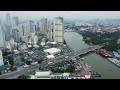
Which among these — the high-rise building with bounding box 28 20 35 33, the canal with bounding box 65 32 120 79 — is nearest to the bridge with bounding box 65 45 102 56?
the canal with bounding box 65 32 120 79

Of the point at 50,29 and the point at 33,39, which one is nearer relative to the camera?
the point at 50,29

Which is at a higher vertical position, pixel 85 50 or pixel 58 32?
pixel 58 32

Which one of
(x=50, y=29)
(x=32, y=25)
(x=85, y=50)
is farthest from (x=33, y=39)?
(x=85, y=50)

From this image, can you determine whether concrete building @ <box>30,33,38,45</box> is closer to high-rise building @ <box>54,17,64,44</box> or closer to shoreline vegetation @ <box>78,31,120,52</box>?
high-rise building @ <box>54,17,64,44</box>

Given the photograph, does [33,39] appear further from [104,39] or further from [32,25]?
[104,39]
